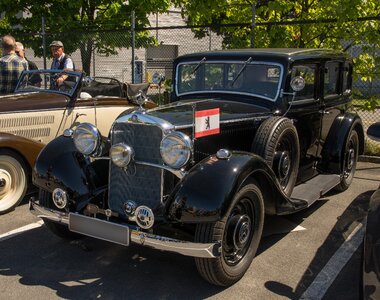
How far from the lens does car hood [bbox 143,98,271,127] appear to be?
3.49 metres

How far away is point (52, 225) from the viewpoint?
12.6ft

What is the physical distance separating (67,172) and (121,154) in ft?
1.91

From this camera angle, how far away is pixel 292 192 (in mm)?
4316

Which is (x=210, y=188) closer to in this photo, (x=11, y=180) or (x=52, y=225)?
(x=52, y=225)

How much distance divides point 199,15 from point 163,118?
5045 millimetres

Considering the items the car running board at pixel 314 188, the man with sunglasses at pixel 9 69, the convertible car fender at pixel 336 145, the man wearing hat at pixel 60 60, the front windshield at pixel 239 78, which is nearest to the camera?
the car running board at pixel 314 188

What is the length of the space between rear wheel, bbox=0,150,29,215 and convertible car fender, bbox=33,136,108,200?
1227 millimetres

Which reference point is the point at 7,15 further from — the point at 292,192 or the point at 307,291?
the point at 307,291

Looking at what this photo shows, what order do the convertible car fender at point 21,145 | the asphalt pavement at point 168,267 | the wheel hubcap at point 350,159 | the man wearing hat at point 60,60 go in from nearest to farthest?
the asphalt pavement at point 168,267, the convertible car fender at point 21,145, the wheel hubcap at point 350,159, the man wearing hat at point 60,60

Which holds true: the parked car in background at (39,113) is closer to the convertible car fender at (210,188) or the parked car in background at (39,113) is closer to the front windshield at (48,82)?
the front windshield at (48,82)

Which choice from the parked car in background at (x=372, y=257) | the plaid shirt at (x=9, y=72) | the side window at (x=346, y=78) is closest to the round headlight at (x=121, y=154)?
the parked car in background at (x=372, y=257)

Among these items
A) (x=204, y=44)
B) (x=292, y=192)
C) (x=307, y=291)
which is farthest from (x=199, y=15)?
(x=204, y=44)

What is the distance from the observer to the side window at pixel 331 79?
16.5ft

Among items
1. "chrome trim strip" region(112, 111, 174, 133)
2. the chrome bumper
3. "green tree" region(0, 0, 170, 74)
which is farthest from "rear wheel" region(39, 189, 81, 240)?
"green tree" region(0, 0, 170, 74)
